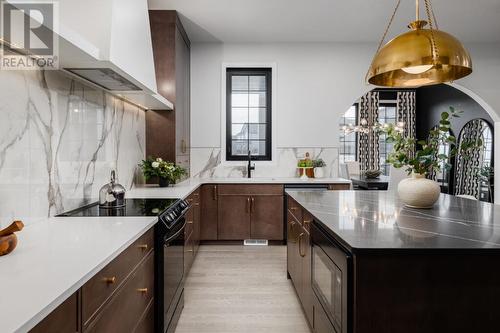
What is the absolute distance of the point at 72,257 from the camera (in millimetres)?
1104

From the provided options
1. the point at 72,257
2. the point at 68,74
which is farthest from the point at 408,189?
the point at 68,74

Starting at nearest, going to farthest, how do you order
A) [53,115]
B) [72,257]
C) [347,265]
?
[72,257] < [347,265] < [53,115]

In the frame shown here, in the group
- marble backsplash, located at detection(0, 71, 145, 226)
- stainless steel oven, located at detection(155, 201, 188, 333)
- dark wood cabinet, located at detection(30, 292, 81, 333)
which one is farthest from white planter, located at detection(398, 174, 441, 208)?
marble backsplash, located at detection(0, 71, 145, 226)

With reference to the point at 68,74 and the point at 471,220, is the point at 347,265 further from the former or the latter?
the point at 68,74

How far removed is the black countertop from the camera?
1225mm

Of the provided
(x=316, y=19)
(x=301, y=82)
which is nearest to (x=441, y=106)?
(x=301, y=82)

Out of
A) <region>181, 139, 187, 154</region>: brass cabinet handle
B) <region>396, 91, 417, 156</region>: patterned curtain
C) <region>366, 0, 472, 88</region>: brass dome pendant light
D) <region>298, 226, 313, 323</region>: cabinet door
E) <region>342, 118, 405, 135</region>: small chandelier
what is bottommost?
<region>298, 226, 313, 323</region>: cabinet door

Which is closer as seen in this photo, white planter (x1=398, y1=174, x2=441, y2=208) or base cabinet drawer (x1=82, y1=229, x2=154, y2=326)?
base cabinet drawer (x1=82, y1=229, x2=154, y2=326)

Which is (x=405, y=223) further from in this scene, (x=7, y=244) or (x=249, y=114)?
(x=249, y=114)

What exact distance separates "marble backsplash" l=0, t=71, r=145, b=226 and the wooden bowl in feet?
1.36

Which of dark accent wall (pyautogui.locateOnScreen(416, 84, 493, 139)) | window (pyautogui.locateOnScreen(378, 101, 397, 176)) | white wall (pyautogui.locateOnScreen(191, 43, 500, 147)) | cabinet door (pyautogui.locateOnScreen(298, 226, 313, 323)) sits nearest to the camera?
cabinet door (pyautogui.locateOnScreen(298, 226, 313, 323))

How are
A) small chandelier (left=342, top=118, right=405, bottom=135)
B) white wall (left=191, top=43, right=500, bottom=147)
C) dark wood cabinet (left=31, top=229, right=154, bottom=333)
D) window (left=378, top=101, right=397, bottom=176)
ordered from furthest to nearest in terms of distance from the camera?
1. window (left=378, top=101, right=397, bottom=176)
2. small chandelier (left=342, top=118, right=405, bottom=135)
3. white wall (left=191, top=43, right=500, bottom=147)
4. dark wood cabinet (left=31, top=229, right=154, bottom=333)

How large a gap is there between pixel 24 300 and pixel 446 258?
1.34 metres

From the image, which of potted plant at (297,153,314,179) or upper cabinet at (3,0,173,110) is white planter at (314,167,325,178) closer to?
potted plant at (297,153,314,179)
